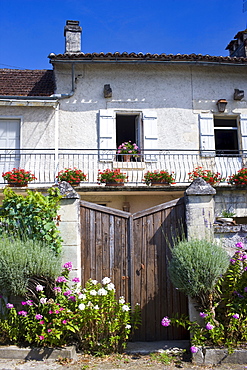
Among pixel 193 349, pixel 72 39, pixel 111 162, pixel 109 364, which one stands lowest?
pixel 109 364

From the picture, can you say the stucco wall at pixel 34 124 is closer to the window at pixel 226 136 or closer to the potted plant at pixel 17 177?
the potted plant at pixel 17 177

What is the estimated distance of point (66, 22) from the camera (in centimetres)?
1181

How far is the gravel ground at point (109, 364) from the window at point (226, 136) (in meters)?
8.40

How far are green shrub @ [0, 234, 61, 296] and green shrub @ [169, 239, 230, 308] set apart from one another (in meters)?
1.51

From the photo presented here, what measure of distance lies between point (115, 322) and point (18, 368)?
1202 millimetres

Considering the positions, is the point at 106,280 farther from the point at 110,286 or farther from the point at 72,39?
the point at 72,39

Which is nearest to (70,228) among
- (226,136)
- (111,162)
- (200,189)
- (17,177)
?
(200,189)

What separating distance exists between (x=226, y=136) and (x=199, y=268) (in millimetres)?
8927

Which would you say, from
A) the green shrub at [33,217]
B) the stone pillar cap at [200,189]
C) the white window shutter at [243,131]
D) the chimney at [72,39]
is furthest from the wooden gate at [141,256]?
the chimney at [72,39]

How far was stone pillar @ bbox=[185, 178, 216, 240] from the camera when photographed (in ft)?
15.7

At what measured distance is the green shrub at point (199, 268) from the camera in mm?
4234

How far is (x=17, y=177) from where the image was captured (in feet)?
31.4

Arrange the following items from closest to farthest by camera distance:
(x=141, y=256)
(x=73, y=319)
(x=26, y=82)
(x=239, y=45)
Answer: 1. (x=73, y=319)
2. (x=141, y=256)
3. (x=26, y=82)
4. (x=239, y=45)

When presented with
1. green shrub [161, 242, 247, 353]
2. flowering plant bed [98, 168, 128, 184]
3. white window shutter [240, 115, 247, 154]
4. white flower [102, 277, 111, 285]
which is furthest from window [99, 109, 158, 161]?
green shrub [161, 242, 247, 353]
